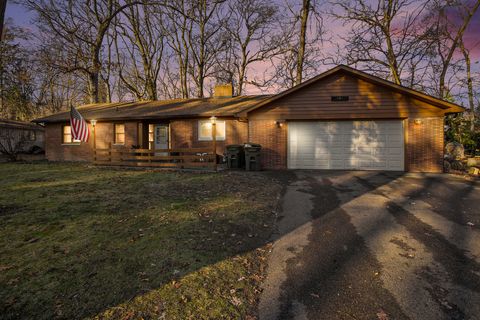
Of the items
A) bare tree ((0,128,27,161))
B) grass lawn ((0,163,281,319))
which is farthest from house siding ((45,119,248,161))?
grass lawn ((0,163,281,319))

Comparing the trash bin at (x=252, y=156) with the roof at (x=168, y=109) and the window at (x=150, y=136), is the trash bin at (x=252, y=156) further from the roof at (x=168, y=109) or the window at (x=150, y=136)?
the window at (x=150, y=136)

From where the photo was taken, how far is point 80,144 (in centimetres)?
1734

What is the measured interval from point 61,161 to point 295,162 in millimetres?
16384

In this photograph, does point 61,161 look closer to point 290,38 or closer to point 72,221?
point 72,221

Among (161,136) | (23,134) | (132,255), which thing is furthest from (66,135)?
(132,255)

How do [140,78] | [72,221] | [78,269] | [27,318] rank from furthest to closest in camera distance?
1. [140,78]
2. [72,221]
3. [78,269]
4. [27,318]

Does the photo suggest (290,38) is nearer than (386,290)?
No

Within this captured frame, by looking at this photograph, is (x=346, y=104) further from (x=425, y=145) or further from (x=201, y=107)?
(x=201, y=107)

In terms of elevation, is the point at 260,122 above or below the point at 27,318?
above

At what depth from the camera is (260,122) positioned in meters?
Answer: 12.9

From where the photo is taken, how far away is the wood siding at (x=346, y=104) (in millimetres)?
11594

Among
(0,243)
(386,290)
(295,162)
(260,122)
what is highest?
(260,122)

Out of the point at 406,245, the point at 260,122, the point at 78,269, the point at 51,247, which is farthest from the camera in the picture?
the point at 260,122

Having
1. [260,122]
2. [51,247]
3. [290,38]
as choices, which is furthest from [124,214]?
[290,38]
